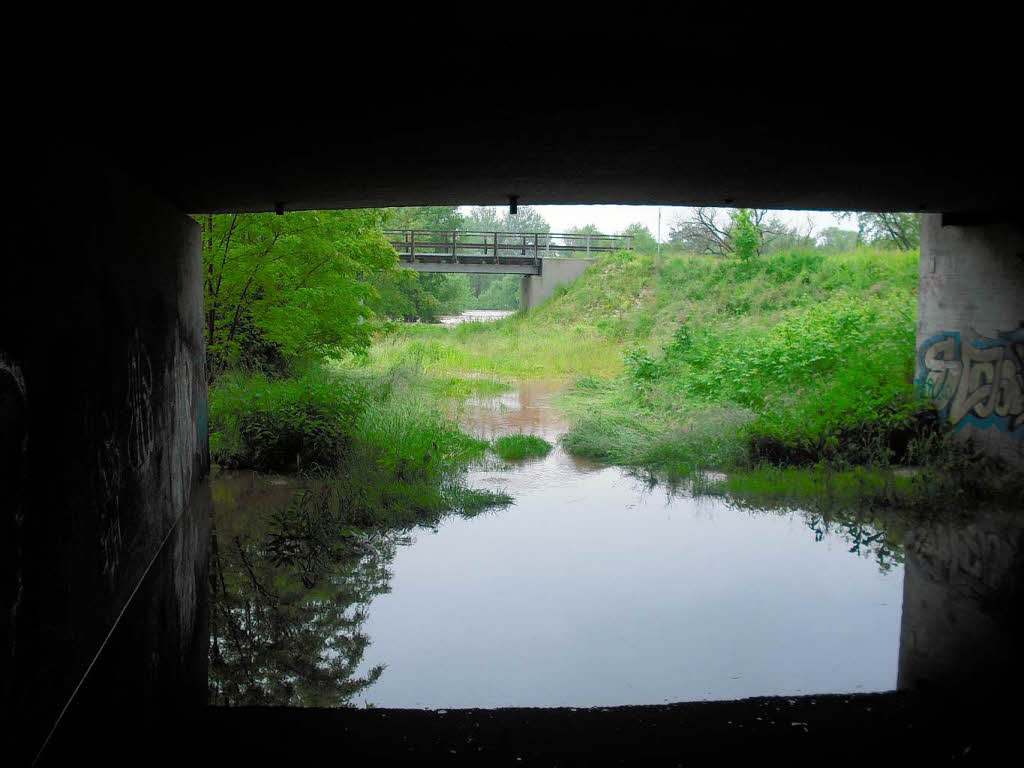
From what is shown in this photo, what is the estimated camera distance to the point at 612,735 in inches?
171

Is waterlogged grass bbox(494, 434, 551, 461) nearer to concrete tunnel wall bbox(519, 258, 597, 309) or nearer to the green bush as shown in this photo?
the green bush

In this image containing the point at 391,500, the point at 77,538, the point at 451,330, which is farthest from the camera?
the point at 451,330

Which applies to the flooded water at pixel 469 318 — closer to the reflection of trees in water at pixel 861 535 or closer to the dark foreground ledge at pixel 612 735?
the reflection of trees in water at pixel 861 535

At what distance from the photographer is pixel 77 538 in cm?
471

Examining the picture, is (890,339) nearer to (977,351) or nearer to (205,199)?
(977,351)

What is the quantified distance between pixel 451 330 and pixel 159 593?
29.4 m

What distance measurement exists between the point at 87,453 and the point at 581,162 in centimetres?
458

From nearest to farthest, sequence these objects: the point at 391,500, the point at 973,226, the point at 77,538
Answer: the point at 77,538 < the point at 391,500 < the point at 973,226

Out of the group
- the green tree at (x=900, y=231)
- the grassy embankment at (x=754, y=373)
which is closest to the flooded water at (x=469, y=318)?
the grassy embankment at (x=754, y=373)

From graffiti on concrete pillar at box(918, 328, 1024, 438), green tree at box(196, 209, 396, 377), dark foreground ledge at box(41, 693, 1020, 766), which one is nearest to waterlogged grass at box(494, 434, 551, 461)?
green tree at box(196, 209, 396, 377)

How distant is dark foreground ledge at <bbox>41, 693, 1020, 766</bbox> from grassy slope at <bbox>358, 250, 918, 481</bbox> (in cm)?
621

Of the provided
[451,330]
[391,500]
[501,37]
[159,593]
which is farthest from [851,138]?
[451,330]

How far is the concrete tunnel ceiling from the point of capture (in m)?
5.62

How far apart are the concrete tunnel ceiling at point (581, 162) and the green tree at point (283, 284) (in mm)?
3219
